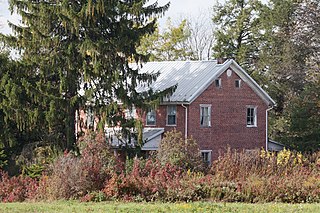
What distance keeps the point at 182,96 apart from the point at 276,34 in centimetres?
1782

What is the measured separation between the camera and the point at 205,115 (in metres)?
44.5

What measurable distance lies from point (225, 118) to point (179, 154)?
15397mm

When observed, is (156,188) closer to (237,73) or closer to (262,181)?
(262,181)

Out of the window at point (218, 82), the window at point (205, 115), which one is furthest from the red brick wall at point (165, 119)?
the window at point (218, 82)

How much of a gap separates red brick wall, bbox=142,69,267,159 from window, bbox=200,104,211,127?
27 centimetres

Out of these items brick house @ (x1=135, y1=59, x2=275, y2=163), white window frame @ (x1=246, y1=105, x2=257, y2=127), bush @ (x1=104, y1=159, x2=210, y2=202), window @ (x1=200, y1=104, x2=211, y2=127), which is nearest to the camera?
bush @ (x1=104, y1=159, x2=210, y2=202)

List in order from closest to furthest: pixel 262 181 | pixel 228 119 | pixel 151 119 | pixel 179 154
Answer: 1. pixel 262 181
2. pixel 179 154
3. pixel 151 119
4. pixel 228 119

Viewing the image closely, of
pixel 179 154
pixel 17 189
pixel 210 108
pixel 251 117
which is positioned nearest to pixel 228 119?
pixel 210 108

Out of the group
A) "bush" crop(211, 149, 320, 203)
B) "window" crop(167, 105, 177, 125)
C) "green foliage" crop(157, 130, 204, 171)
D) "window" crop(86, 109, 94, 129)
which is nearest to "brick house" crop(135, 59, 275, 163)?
"window" crop(167, 105, 177, 125)

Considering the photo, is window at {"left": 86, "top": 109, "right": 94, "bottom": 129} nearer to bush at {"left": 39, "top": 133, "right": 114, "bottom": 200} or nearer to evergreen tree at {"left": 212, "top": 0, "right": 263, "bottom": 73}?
bush at {"left": 39, "top": 133, "right": 114, "bottom": 200}

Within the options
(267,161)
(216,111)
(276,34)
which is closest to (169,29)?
(276,34)

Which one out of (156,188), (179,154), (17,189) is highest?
(179,154)

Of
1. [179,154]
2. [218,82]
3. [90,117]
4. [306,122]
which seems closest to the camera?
[179,154]

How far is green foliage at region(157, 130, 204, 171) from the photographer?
100ft
